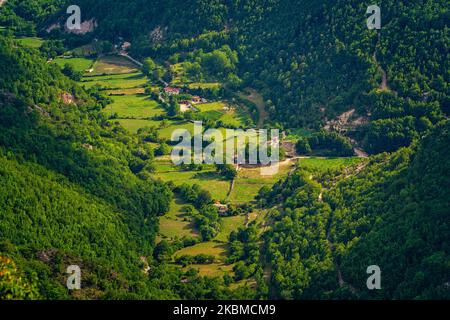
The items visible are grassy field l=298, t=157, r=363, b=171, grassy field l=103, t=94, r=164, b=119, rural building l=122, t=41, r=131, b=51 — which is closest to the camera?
grassy field l=298, t=157, r=363, b=171

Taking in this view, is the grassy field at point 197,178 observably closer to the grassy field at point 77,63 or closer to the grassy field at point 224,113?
the grassy field at point 224,113

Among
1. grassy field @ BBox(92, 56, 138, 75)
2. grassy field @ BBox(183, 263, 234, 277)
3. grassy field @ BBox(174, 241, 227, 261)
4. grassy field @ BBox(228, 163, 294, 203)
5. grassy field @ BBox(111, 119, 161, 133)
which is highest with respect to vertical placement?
grassy field @ BBox(92, 56, 138, 75)

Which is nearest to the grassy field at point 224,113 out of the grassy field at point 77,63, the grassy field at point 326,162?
the grassy field at point 326,162

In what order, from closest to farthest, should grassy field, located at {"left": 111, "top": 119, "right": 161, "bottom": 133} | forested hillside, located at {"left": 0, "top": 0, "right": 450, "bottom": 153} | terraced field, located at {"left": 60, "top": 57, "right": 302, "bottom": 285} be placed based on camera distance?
terraced field, located at {"left": 60, "top": 57, "right": 302, "bottom": 285}
forested hillside, located at {"left": 0, "top": 0, "right": 450, "bottom": 153}
grassy field, located at {"left": 111, "top": 119, "right": 161, "bottom": 133}

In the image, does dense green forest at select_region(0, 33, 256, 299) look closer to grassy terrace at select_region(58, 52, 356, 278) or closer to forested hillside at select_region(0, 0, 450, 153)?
grassy terrace at select_region(58, 52, 356, 278)

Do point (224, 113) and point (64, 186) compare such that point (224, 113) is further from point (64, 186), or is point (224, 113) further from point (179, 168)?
point (64, 186)

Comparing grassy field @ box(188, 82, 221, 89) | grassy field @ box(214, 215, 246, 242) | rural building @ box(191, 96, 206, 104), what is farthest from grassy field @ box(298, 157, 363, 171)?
grassy field @ box(188, 82, 221, 89)
